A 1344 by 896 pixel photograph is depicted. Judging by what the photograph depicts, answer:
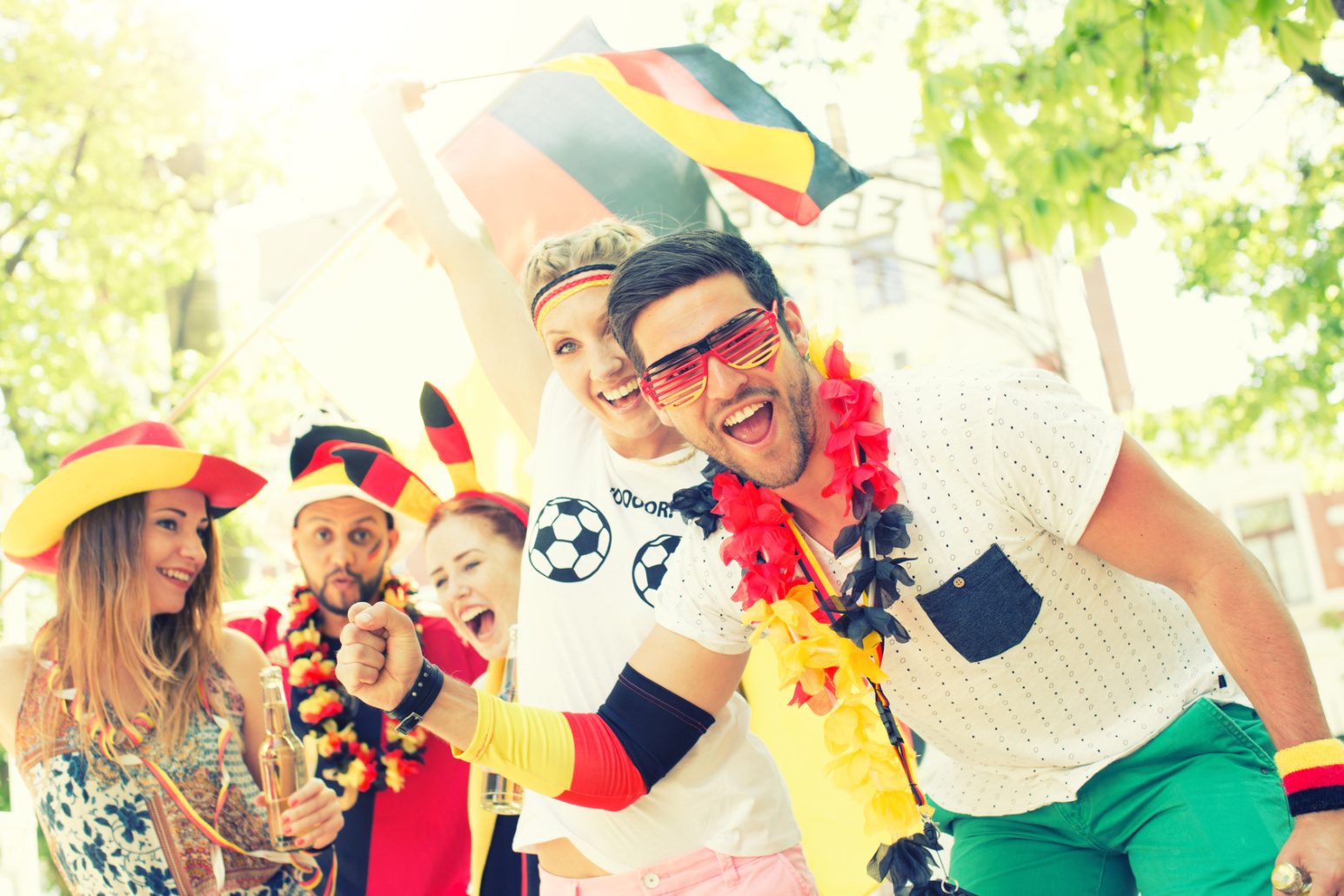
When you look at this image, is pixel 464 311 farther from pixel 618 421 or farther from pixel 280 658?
pixel 280 658

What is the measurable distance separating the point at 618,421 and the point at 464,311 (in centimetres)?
86

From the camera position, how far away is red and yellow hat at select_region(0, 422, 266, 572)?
10.3 feet

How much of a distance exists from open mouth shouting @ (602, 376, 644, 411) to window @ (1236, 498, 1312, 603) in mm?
23748

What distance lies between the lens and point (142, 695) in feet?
10.3

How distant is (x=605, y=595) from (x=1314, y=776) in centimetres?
140

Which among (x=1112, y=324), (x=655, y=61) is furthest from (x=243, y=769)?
(x=1112, y=324)

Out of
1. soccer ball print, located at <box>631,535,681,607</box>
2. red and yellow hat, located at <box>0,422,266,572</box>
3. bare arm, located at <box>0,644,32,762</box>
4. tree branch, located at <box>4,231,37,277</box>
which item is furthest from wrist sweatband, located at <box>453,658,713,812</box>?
tree branch, located at <box>4,231,37,277</box>

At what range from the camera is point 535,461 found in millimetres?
2645

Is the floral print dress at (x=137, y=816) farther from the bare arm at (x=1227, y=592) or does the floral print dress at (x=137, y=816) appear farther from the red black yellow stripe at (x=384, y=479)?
the bare arm at (x=1227, y=592)

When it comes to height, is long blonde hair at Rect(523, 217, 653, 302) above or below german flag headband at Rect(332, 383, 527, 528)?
above

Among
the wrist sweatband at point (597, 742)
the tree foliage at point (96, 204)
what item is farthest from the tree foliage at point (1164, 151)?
the tree foliage at point (96, 204)

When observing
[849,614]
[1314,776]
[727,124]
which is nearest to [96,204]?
[727,124]

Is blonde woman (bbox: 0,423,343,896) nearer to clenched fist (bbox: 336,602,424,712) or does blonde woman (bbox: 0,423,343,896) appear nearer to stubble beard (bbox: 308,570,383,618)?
stubble beard (bbox: 308,570,383,618)

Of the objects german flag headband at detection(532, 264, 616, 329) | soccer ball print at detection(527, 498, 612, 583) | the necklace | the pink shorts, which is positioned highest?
german flag headband at detection(532, 264, 616, 329)
